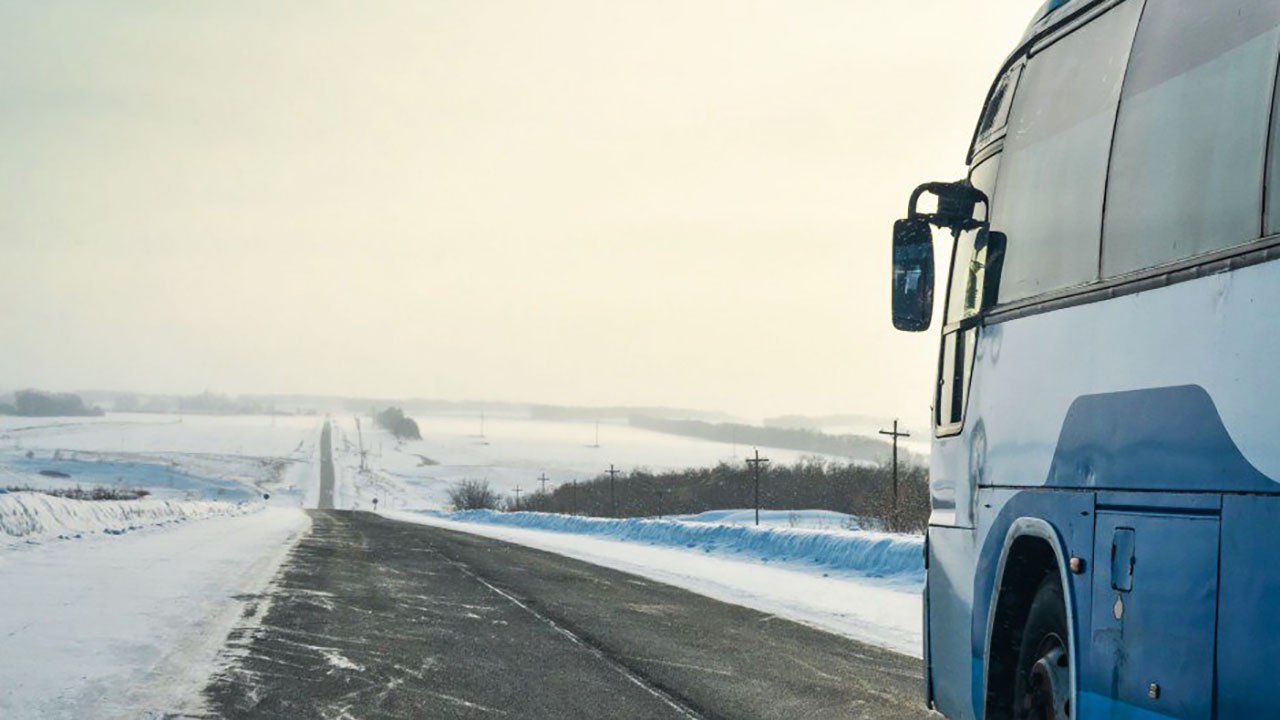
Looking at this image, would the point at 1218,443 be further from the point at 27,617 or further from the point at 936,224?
the point at 27,617

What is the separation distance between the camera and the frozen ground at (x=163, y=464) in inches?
4641

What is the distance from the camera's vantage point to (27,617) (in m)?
11.7

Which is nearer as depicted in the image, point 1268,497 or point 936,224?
point 1268,497

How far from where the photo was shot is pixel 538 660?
996 cm

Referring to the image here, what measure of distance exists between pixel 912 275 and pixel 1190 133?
8.67 ft

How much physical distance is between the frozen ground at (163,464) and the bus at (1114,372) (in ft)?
340

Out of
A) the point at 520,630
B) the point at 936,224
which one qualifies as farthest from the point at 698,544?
the point at 936,224

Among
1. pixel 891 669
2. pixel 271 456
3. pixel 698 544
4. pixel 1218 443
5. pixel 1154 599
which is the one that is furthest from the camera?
pixel 271 456

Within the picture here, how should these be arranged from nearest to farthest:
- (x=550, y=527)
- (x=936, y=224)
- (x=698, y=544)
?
(x=936, y=224)
(x=698, y=544)
(x=550, y=527)

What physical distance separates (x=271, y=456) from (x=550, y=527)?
13391 centimetres

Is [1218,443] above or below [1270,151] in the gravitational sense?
below

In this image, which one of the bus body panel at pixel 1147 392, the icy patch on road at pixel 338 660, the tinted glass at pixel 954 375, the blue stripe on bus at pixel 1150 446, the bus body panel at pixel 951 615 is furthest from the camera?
the icy patch on road at pixel 338 660

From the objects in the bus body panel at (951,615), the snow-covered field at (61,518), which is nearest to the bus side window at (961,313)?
the bus body panel at (951,615)

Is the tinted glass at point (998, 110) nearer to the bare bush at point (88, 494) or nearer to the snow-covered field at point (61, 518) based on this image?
the snow-covered field at point (61, 518)
